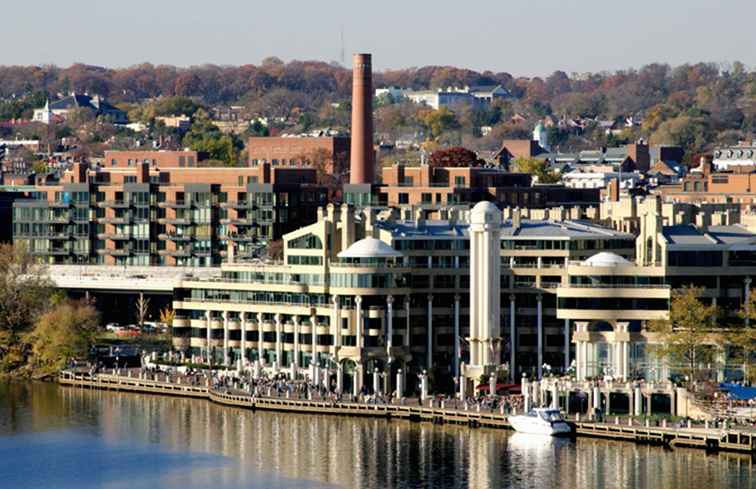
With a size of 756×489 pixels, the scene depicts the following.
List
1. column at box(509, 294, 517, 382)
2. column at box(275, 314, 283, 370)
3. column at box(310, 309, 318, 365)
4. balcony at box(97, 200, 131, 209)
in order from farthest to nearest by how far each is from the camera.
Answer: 1. balcony at box(97, 200, 131, 209)
2. column at box(275, 314, 283, 370)
3. column at box(310, 309, 318, 365)
4. column at box(509, 294, 517, 382)

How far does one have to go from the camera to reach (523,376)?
348 feet

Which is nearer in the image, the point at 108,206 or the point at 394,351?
the point at 394,351

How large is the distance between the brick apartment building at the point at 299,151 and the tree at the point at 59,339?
57.5 meters

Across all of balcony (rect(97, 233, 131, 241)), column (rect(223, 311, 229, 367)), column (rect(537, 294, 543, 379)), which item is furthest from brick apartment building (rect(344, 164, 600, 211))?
column (rect(537, 294, 543, 379))

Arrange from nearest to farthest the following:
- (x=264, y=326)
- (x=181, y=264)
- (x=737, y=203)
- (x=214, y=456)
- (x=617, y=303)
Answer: (x=214, y=456) → (x=617, y=303) → (x=264, y=326) → (x=181, y=264) → (x=737, y=203)

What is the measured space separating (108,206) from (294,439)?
5131 cm

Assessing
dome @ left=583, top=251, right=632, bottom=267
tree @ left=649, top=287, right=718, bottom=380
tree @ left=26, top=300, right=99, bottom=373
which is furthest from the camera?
tree @ left=26, top=300, right=99, bottom=373

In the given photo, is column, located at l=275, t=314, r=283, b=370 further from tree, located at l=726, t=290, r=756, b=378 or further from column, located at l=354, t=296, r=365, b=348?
tree, located at l=726, t=290, r=756, b=378

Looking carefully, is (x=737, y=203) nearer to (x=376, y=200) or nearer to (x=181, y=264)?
(x=376, y=200)

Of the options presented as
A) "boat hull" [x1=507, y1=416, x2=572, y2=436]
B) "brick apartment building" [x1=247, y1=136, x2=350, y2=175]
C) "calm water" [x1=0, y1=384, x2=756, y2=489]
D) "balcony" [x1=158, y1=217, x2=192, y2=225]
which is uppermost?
"brick apartment building" [x1=247, y1=136, x2=350, y2=175]

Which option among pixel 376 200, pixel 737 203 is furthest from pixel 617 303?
pixel 737 203

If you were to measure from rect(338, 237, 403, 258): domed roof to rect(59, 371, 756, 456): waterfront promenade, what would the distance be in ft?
22.5

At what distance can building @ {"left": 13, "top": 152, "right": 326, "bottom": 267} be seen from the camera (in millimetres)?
144750

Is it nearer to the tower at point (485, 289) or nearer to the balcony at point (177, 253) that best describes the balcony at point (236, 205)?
the balcony at point (177, 253)
